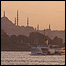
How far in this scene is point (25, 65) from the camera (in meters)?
56.8

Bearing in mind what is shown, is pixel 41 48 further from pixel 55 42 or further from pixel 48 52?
pixel 55 42

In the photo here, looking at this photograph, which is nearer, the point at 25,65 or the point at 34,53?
the point at 25,65

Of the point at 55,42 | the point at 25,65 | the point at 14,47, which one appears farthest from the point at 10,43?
the point at 25,65

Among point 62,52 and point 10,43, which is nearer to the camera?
point 62,52

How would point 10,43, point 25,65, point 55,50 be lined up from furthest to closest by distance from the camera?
point 10,43 < point 55,50 < point 25,65

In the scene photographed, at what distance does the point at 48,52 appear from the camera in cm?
10931

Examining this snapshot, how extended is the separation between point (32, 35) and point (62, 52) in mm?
52128

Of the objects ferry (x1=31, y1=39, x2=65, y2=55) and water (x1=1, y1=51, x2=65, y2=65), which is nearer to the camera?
water (x1=1, y1=51, x2=65, y2=65)

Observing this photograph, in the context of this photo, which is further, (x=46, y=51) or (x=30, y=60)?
(x=46, y=51)

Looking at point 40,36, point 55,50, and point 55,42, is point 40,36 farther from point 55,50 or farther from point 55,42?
point 55,50

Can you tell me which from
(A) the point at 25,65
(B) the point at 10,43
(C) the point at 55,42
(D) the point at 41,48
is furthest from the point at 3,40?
(A) the point at 25,65

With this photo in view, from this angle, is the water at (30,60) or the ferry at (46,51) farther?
the ferry at (46,51)

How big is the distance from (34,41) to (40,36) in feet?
14.5

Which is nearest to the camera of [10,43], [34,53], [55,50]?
[34,53]
